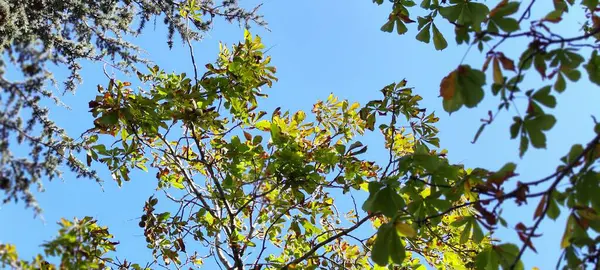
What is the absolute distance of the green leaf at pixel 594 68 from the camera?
1520mm

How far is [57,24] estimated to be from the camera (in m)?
4.95

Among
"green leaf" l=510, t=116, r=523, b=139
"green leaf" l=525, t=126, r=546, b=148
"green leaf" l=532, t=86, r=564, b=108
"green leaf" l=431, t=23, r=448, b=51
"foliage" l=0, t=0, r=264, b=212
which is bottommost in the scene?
"green leaf" l=525, t=126, r=546, b=148

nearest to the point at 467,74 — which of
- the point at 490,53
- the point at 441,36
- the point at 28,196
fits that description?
the point at 490,53

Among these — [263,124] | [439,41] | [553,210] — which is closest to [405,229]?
[553,210]

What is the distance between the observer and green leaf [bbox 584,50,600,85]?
1.52m

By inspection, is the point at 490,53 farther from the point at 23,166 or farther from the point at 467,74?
the point at 23,166

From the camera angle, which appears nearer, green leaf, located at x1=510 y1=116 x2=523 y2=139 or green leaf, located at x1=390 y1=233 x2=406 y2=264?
green leaf, located at x1=510 y1=116 x2=523 y2=139

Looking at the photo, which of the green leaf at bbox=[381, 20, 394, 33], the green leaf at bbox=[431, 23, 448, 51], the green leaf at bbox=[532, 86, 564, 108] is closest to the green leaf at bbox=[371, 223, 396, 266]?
the green leaf at bbox=[532, 86, 564, 108]

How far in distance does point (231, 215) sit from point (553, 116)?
6.76 feet

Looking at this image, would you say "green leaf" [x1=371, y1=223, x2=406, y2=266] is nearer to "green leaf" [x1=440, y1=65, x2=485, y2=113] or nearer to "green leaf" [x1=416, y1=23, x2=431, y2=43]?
"green leaf" [x1=440, y1=65, x2=485, y2=113]

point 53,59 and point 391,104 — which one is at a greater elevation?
point 53,59

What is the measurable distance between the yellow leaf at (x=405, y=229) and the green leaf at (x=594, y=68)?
757 mm

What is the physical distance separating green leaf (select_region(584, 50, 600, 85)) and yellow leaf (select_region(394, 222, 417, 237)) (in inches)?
29.8

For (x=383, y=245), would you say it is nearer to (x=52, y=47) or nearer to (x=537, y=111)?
(x=537, y=111)
